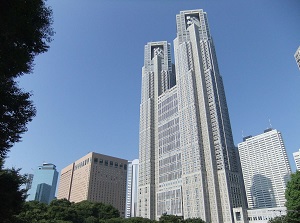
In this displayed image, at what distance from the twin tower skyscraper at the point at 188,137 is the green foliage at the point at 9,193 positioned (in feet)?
221

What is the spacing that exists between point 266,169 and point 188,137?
104 meters

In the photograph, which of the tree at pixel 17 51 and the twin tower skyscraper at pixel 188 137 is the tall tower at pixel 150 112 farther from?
the tree at pixel 17 51

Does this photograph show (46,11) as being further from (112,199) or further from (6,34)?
(112,199)

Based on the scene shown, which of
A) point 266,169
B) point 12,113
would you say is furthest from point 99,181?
point 12,113

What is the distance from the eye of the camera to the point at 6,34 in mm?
13273

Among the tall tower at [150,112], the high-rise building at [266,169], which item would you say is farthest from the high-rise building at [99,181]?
the high-rise building at [266,169]

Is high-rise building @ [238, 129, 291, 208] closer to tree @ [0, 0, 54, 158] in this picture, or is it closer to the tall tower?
the tall tower

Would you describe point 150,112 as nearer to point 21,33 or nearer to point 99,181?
point 99,181

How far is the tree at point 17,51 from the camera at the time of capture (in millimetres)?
13359

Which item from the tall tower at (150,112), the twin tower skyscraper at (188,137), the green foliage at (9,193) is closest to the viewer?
the green foliage at (9,193)

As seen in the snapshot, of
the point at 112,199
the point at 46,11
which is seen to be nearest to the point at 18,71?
the point at 46,11

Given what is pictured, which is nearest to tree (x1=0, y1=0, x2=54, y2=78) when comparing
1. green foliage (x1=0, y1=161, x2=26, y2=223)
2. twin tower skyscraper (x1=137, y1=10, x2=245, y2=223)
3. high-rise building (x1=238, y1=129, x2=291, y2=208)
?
green foliage (x1=0, y1=161, x2=26, y2=223)

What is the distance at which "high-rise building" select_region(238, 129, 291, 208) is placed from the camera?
159 meters

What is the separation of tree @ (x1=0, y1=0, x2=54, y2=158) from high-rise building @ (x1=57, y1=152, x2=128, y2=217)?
135700mm
